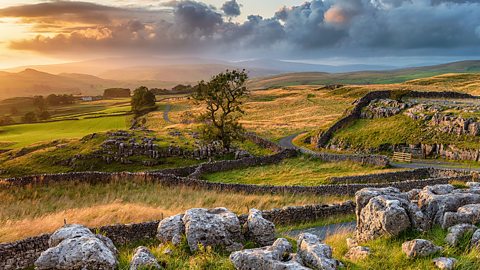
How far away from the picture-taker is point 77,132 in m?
96.9

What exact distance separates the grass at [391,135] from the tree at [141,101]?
89.2 meters

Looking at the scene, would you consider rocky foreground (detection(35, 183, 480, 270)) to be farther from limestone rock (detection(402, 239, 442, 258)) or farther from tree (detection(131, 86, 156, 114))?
tree (detection(131, 86, 156, 114))

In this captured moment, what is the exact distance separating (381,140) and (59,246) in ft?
169

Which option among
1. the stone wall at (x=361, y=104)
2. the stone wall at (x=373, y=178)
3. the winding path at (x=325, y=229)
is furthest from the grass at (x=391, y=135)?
the winding path at (x=325, y=229)

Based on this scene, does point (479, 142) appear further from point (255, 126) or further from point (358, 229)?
point (255, 126)

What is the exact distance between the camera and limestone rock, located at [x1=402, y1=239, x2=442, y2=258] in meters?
10.6

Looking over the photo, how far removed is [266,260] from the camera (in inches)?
382

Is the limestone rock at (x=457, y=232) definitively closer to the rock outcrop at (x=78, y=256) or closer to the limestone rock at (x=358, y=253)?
the limestone rock at (x=358, y=253)

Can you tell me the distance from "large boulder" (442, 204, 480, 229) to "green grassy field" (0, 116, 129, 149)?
287ft

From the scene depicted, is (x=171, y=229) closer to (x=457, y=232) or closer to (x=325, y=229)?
(x=457, y=232)

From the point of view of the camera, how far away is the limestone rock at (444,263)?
32.5 ft

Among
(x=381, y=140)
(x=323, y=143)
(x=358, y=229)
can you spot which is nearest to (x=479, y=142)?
(x=381, y=140)

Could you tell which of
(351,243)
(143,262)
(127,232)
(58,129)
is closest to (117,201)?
(127,232)

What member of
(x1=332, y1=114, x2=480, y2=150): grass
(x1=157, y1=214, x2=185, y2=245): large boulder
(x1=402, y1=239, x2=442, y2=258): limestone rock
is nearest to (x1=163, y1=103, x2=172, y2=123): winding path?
(x1=332, y1=114, x2=480, y2=150): grass
